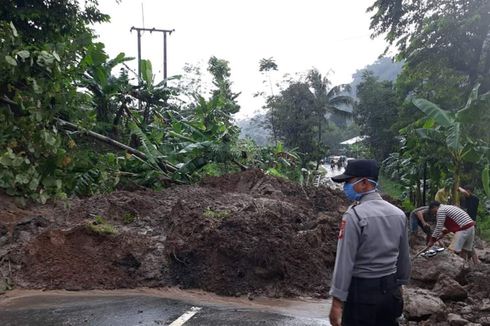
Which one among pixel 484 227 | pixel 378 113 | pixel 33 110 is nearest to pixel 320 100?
pixel 378 113

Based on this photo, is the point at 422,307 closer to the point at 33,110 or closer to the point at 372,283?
the point at 372,283

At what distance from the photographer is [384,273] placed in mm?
3426

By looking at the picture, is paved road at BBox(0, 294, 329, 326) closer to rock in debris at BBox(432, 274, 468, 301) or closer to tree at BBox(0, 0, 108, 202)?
rock in debris at BBox(432, 274, 468, 301)

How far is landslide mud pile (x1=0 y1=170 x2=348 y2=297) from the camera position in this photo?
7023 mm

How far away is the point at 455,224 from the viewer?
→ 346 inches

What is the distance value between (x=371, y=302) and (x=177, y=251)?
4.46m

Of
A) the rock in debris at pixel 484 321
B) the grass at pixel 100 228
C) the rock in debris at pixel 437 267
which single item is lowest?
the rock in debris at pixel 484 321

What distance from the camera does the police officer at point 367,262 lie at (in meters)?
3.34

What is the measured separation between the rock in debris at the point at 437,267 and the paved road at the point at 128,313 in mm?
2175

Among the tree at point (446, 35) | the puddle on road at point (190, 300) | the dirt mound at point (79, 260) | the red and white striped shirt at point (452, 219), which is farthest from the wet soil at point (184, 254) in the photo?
the tree at point (446, 35)

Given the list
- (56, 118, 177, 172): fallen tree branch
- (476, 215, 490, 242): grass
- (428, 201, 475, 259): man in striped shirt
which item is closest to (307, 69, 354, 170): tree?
(476, 215, 490, 242): grass

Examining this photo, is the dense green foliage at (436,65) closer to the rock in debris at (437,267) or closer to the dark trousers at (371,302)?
the rock in debris at (437,267)

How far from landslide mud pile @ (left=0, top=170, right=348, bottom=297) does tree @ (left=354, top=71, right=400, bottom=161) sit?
93.3ft

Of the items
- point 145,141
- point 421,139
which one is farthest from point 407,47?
point 145,141
